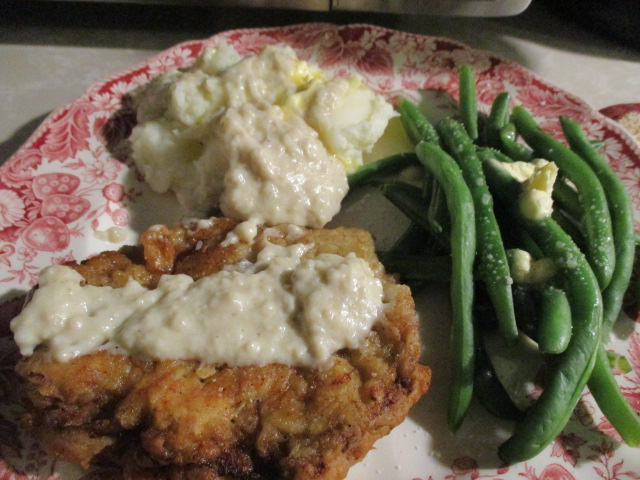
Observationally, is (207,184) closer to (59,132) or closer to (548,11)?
(59,132)

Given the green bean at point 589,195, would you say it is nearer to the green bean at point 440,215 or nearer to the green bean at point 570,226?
the green bean at point 570,226

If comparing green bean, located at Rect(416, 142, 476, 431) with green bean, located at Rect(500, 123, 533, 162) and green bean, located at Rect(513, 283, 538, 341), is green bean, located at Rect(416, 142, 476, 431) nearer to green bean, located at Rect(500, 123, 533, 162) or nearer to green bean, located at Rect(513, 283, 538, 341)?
green bean, located at Rect(513, 283, 538, 341)

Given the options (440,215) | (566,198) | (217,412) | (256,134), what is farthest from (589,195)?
(217,412)

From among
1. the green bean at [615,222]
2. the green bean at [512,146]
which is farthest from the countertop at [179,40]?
the green bean at [512,146]

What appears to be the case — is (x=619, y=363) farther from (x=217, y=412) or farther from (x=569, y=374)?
(x=217, y=412)

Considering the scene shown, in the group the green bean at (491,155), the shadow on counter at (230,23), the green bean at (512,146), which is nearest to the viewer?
the green bean at (491,155)

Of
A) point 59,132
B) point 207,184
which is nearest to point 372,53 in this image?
point 207,184
